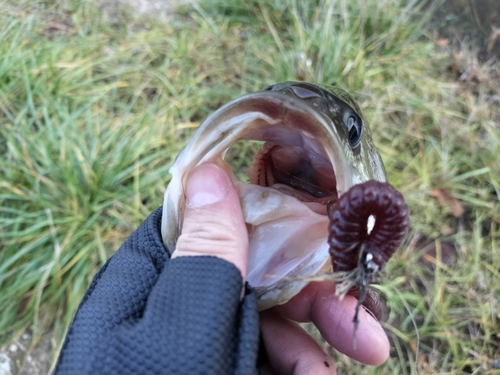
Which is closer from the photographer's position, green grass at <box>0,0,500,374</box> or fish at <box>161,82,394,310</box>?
fish at <box>161,82,394,310</box>

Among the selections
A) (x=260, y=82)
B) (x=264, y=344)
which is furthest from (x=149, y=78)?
(x=264, y=344)

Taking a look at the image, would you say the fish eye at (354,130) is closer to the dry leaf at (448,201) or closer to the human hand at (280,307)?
the human hand at (280,307)

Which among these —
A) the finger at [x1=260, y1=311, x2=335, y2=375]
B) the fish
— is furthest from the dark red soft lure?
the finger at [x1=260, y1=311, x2=335, y2=375]

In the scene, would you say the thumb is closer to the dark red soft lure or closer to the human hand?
the human hand

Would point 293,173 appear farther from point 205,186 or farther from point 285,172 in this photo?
point 205,186

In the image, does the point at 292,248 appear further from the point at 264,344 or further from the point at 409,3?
the point at 409,3

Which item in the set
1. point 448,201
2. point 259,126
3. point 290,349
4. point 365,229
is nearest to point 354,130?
point 259,126
